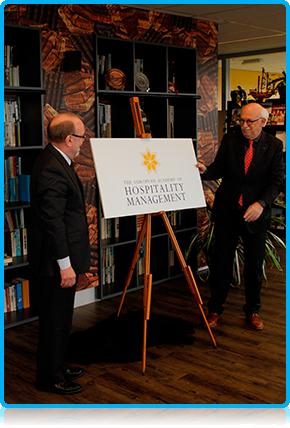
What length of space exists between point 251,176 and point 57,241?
169 centimetres

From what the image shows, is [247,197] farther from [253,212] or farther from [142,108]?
[142,108]

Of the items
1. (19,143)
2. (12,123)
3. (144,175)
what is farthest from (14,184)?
(144,175)

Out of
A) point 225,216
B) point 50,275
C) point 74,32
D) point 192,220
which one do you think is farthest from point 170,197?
point 192,220

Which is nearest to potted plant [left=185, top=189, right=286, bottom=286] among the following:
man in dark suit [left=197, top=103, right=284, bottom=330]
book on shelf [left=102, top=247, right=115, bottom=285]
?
book on shelf [left=102, top=247, right=115, bottom=285]

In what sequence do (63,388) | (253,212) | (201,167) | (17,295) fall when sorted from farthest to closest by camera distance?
1. (17,295)
2. (201,167)
3. (253,212)
4. (63,388)

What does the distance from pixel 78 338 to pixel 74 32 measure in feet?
7.77

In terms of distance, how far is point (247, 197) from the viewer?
4094 mm

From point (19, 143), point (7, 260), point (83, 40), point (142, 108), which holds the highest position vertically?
point (83, 40)

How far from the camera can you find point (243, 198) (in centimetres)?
410

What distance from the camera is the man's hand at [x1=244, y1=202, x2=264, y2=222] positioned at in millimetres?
3975

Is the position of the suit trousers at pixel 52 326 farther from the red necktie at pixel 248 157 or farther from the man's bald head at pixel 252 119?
the man's bald head at pixel 252 119

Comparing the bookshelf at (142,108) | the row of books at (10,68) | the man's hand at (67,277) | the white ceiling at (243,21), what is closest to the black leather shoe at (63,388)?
the man's hand at (67,277)

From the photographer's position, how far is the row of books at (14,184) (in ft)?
14.3

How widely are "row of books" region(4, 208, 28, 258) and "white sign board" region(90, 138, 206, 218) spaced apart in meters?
1.20
